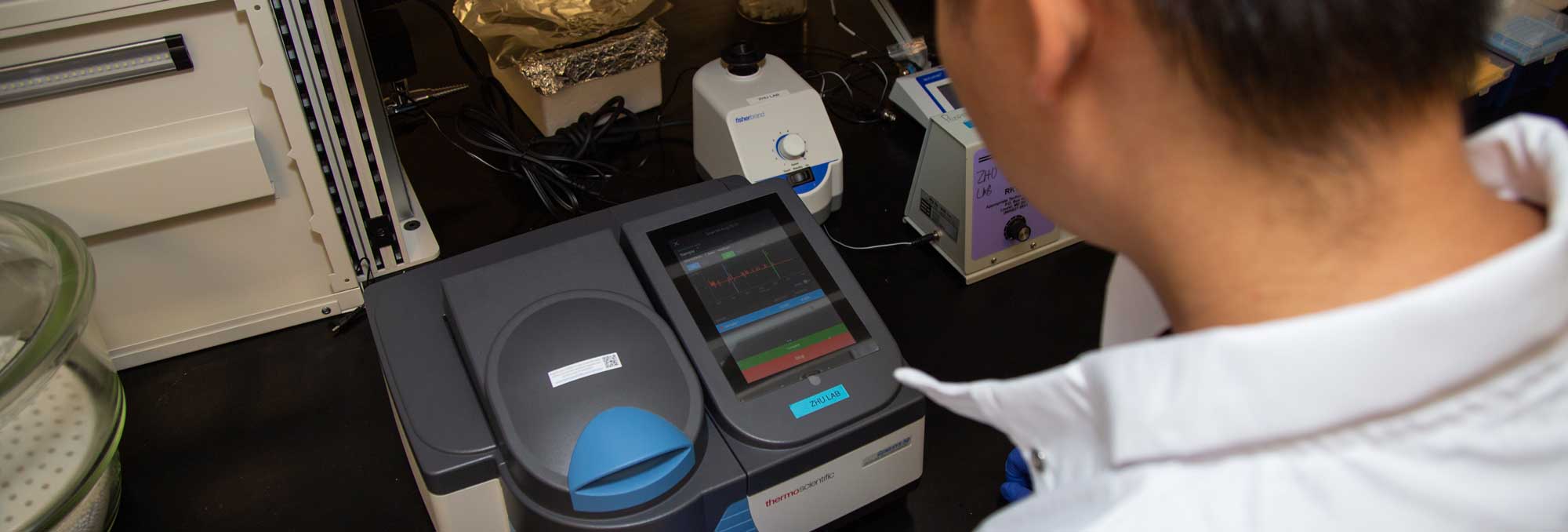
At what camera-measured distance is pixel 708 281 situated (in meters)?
0.75

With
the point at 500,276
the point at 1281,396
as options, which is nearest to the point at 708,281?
the point at 500,276

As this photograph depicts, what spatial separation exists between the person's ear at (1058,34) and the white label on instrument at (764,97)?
0.65 metres

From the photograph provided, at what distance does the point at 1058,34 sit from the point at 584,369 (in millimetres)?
409

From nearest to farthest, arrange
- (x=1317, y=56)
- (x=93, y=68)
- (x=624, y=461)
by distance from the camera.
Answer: (x=1317, y=56) < (x=624, y=461) < (x=93, y=68)

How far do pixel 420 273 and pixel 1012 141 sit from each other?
0.51 meters

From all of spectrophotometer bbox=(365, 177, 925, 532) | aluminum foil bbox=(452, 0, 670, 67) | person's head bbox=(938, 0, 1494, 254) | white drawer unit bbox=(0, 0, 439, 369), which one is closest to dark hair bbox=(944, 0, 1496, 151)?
person's head bbox=(938, 0, 1494, 254)

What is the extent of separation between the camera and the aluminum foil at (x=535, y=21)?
102 cm

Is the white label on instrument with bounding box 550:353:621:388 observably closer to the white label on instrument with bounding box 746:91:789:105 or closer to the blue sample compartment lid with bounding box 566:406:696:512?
the blue sample compartment lid with bounding box 566:406:696:512

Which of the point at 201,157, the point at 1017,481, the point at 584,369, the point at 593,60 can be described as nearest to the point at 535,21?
the point at 593,60

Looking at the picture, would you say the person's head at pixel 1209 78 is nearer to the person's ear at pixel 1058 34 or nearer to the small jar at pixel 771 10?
the person's ear at pixel 1058 34

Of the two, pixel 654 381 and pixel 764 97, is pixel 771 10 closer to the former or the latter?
pixel 764 97

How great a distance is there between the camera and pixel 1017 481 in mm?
792

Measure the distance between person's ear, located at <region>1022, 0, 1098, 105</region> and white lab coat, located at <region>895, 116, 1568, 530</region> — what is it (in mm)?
110

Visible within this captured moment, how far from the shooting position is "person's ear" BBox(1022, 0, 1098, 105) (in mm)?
349
